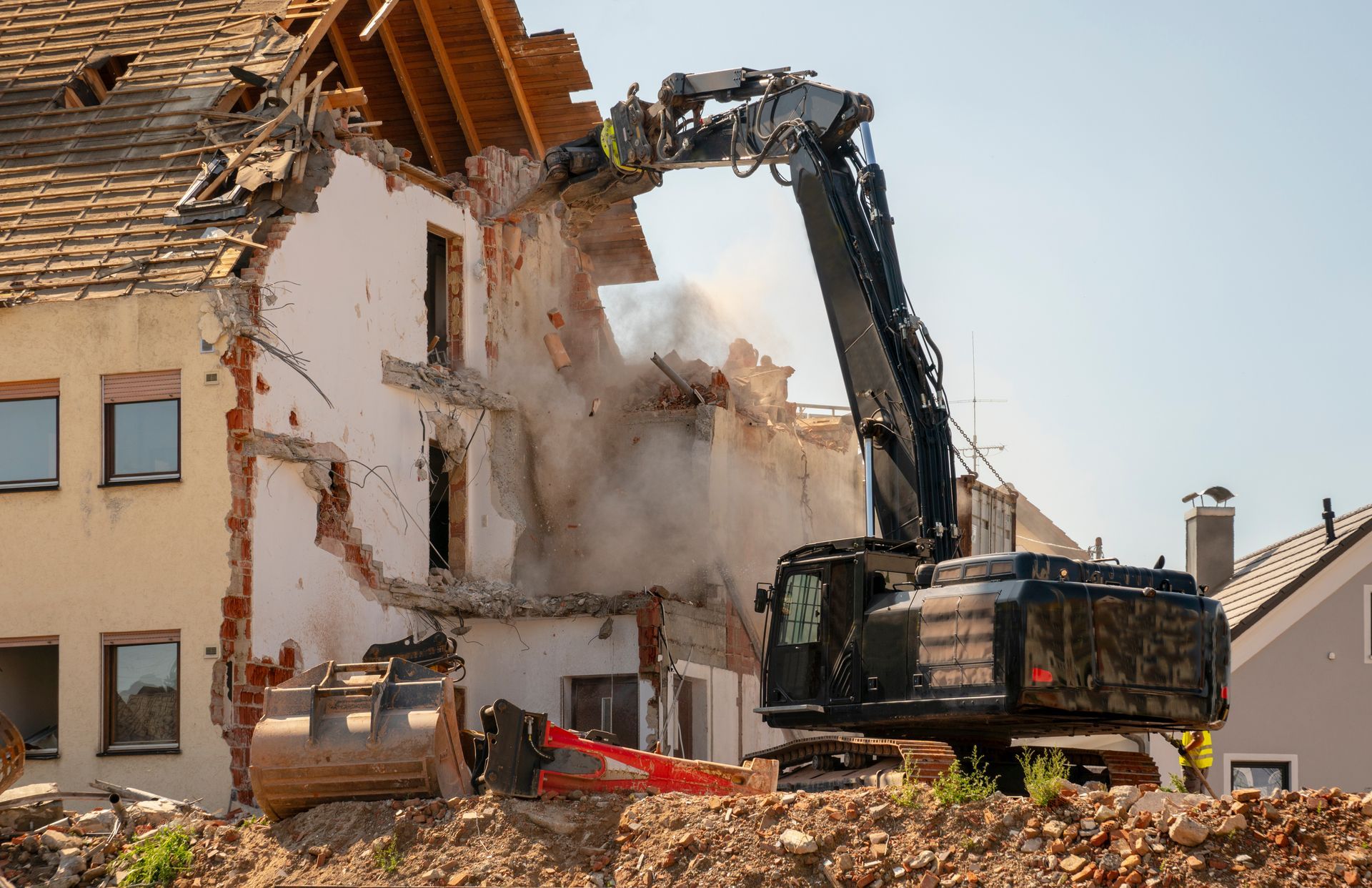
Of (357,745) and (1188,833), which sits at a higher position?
(357,745)

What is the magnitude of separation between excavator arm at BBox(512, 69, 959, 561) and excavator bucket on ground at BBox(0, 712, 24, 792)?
24.3 ft

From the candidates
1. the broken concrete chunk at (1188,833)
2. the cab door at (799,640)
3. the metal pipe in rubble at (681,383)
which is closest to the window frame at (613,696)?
the metal pipe in rubble at (681,383)

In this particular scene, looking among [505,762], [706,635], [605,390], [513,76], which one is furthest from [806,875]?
[513,76]

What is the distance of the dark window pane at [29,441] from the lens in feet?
59.7

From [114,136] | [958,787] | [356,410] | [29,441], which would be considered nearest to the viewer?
[958,787]

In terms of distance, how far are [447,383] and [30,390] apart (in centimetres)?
478

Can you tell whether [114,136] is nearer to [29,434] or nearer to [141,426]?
[29,434]

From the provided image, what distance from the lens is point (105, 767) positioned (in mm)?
17266

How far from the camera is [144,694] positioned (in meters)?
17.5

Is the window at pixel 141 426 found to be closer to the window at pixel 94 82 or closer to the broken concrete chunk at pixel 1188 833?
the window at pixel 94 82

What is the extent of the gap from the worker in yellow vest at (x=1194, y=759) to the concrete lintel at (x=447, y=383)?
9324 millimetres

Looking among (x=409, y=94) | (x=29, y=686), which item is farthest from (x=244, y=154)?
(x=409, y=94)

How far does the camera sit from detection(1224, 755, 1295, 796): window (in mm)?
21109

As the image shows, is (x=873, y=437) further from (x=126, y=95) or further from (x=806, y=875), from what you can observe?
(x=126, y=95)
